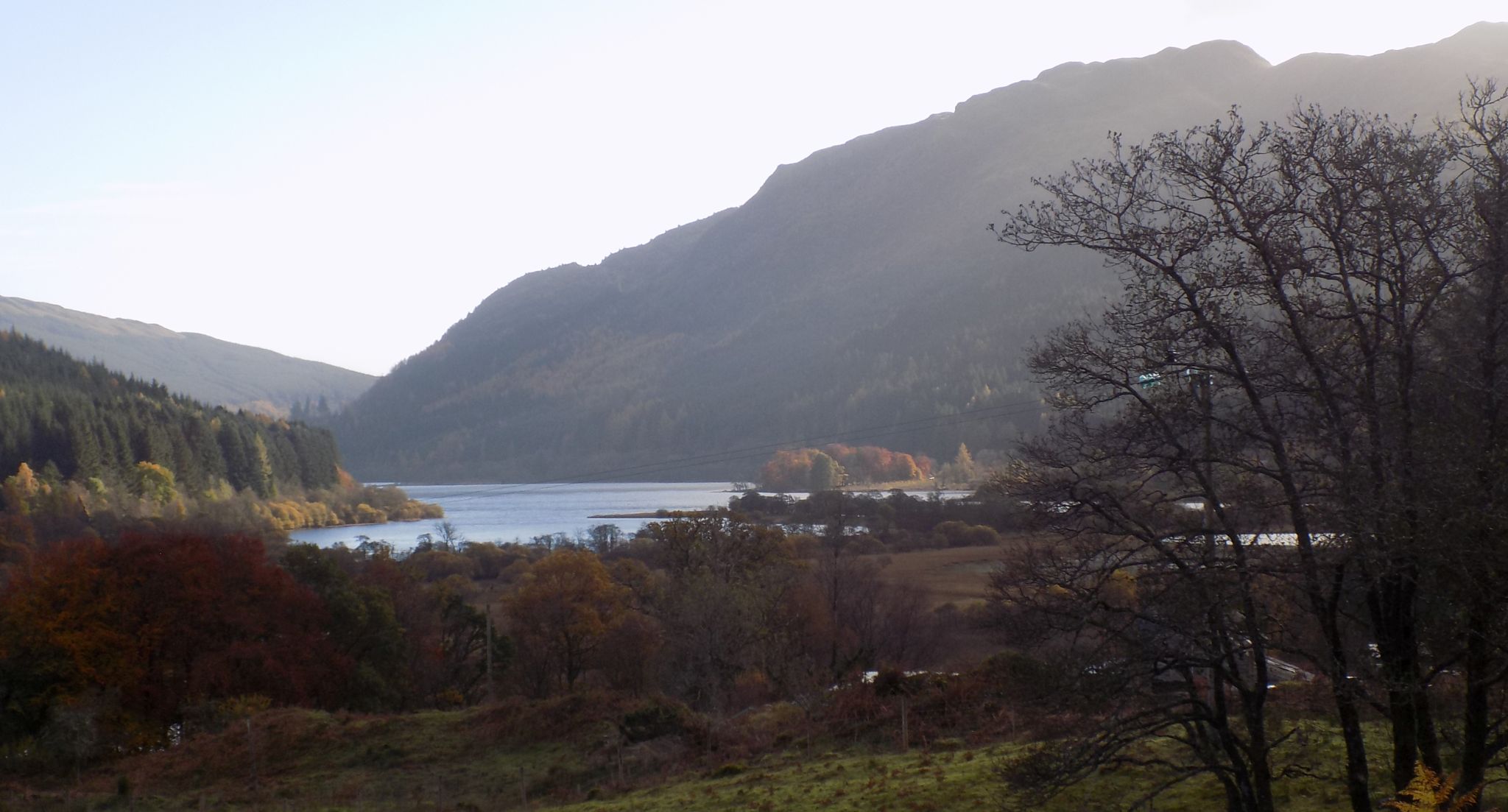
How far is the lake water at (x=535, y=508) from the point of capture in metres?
69.3

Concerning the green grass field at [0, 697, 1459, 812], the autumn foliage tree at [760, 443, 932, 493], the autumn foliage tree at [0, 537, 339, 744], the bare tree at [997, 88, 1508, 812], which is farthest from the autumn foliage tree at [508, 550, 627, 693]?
the bare tree at [997, 88, 1508, 812]

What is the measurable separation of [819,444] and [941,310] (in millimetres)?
53434

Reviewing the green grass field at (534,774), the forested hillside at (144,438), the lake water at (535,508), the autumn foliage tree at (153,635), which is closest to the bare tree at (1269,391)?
the green grass field at (534,774)

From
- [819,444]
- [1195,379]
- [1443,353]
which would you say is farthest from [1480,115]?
[819,444]

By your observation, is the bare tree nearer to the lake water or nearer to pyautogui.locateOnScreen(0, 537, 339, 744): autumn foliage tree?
pyautogui.locateOnScreen(0, 537, 339, 744): autumn foliage tree

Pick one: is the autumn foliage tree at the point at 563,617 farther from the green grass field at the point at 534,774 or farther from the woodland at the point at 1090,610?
the green grass field at the point at 534,774

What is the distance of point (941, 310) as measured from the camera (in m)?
160

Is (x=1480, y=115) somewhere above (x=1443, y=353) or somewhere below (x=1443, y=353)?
above

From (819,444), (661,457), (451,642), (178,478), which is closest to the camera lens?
(451,642)

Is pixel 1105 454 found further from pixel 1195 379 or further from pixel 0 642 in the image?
pixel 0 642

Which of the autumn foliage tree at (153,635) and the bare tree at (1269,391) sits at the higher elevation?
the bare tree at (1269,391)

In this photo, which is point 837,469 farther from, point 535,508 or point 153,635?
point 153,635

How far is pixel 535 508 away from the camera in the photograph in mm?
92812

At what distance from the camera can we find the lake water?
227 feet
